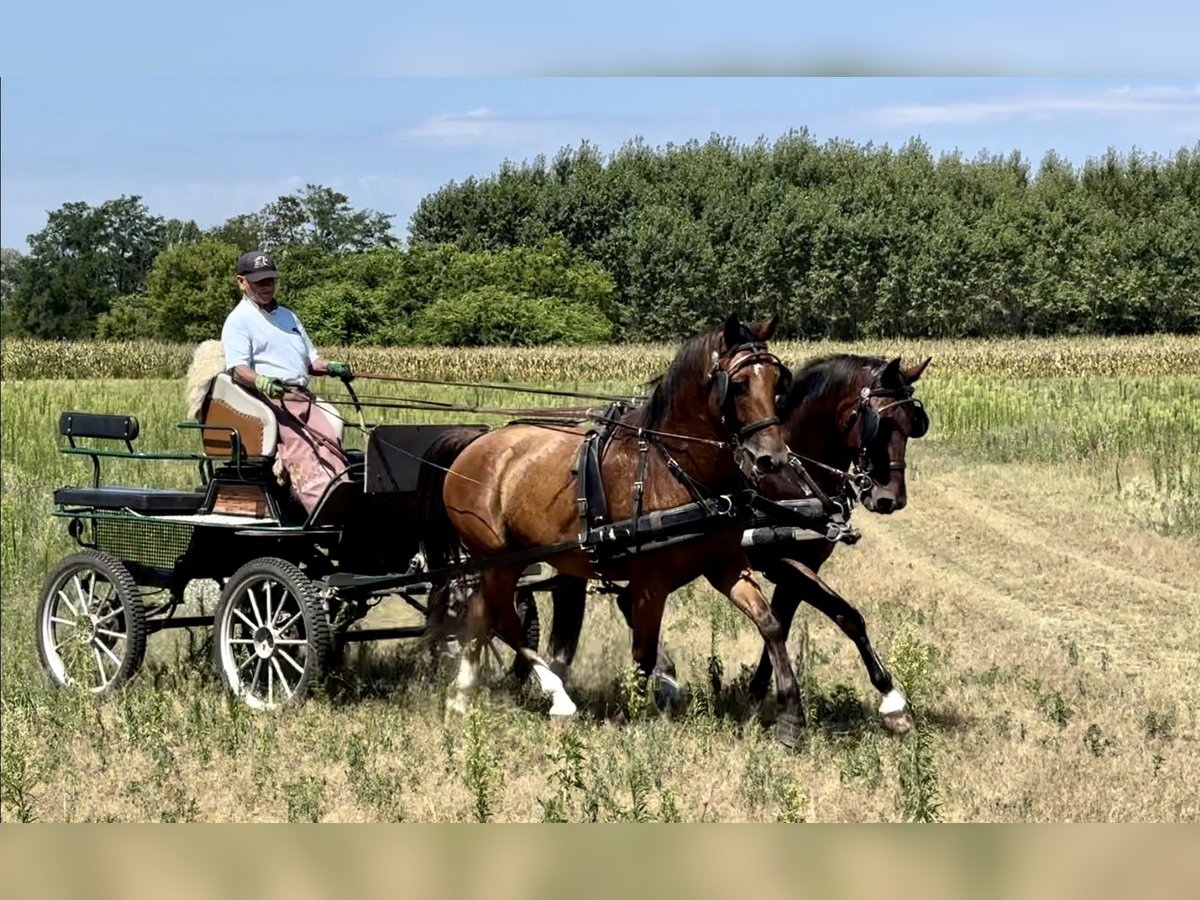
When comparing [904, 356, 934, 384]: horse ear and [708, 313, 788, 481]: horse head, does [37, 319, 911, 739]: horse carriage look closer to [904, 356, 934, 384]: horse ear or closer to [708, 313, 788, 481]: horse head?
[708, 313, 788, 481]: horse head

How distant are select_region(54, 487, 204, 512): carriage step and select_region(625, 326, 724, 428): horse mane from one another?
263cm

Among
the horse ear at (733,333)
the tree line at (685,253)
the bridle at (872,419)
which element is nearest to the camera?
the horse ear at (733,333)

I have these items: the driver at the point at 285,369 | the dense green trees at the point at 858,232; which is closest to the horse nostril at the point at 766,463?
the driver at the point at 285,369

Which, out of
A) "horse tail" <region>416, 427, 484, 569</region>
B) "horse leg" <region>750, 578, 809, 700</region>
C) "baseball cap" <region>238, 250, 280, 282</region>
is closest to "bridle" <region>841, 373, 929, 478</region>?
"horse leg" <region>750, 578, 809, 700</region>

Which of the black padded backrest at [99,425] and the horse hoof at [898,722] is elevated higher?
the black padded backrest at [99,425]

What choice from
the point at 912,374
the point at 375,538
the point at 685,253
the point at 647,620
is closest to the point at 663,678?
the point at 647,620

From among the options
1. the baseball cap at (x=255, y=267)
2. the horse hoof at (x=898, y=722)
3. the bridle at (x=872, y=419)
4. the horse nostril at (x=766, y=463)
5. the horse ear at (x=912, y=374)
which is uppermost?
the baseball cap at (x=255, y=267)

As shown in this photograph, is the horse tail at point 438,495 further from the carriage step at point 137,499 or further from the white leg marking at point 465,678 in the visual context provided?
the carriage step at point 137,499

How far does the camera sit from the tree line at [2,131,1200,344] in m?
8.97

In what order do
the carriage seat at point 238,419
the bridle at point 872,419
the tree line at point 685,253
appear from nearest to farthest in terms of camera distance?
the bridle at point 872,419, the carriage seat at point 238,419, the tree line at point 685,253

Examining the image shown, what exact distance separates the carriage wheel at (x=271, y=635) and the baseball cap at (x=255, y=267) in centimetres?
145

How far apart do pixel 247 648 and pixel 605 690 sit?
195 centimetres

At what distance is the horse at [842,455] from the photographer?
25.3ft

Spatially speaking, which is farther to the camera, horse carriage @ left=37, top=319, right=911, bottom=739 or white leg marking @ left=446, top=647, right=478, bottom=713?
white leg marking @ left=446, top=647, right=478, bottom=713
